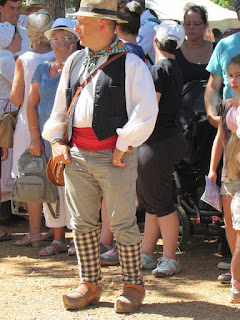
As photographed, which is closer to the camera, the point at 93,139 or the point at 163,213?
the point at 93,139

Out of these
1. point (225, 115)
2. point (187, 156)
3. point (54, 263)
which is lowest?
point (54, 263)

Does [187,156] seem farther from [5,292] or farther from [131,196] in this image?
[5,292]

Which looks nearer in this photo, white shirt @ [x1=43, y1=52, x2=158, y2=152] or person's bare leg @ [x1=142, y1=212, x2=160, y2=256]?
white shirt @ [x1=43, y1=52, x2=158, y2=152]

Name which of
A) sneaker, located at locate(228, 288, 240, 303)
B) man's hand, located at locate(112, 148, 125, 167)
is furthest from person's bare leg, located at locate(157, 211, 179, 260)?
man's hand, located at locate(112, 148, 125, 167)

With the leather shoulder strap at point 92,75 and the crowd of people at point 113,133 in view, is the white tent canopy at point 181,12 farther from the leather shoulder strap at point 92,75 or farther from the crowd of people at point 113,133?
the leather shoulder strap at point 92,75

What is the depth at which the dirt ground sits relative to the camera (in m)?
4.09

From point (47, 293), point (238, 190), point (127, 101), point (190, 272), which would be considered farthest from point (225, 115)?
point (47, 293)

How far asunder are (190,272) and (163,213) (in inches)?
24.2

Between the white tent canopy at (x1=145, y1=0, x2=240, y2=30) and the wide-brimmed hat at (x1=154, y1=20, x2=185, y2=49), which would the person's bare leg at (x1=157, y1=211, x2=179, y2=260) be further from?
the white tent canopy at (x1=145, y1=0, x2=240, y2=30)

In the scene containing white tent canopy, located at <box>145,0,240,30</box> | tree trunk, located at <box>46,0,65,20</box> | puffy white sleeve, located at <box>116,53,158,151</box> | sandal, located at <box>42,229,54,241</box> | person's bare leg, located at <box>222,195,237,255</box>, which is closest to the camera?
puffy white sleeve, located at <box>116,53,158,151</box>

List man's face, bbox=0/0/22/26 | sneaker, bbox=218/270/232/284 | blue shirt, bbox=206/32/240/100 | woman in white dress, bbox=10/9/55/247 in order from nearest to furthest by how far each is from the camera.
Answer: sneaker, bbox=218/270/232/284 < blue shirt, bbox=206/32/240/100 < woman in white dress, bbox=10/9/55/247 < man's face, bbox=0/0/22/26

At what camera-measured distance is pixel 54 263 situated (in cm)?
555

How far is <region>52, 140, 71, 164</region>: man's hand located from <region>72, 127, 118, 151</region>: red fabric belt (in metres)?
0.10

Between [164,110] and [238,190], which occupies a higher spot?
[164,110]
